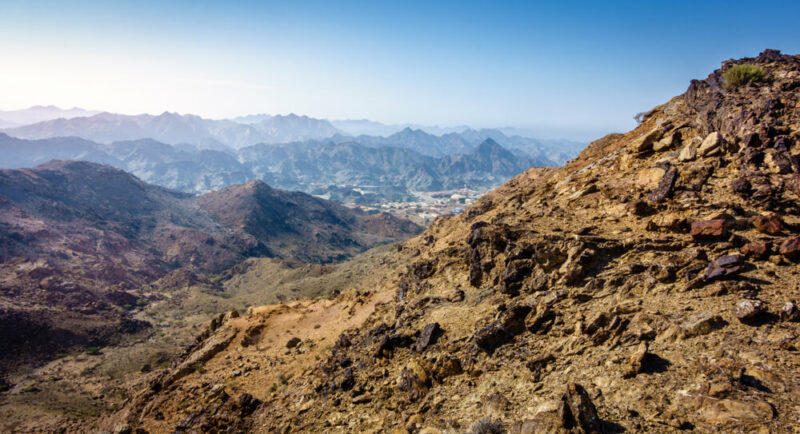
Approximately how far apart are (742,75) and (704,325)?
18.1m

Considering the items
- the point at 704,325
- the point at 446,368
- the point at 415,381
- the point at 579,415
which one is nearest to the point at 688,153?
the point at 704,325

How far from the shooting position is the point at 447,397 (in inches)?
467

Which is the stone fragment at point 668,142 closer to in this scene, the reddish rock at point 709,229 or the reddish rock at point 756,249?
the reddish rock at point 709,229

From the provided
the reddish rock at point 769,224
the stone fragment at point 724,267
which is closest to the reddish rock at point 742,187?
the reddish rock at point 769,224

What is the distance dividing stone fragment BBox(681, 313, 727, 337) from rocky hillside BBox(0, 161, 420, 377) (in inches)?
2795

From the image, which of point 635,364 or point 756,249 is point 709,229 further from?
point 635,364

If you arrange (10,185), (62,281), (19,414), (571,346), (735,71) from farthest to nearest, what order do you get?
1. (10,185)
2. (62,281)
3. (19,414)
4. (735,71)
5. (571,346)

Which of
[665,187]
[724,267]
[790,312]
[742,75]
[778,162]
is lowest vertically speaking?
[790,312]

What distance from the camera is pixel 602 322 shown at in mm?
11211

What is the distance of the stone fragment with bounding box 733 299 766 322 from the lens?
927cm

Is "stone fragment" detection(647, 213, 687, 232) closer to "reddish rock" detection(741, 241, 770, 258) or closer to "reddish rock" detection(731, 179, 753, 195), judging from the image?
"reddish rock" detection(741, 241, 770, 258)

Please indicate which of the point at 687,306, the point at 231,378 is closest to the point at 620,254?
the point at 687,306

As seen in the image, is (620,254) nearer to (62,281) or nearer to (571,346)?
(571,346)

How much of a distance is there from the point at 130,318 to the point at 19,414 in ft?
139
